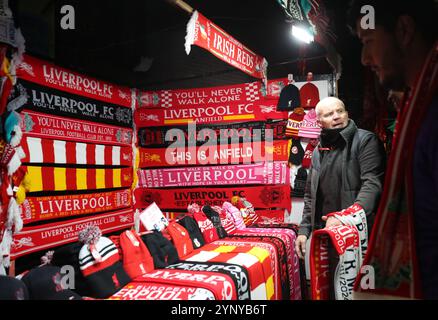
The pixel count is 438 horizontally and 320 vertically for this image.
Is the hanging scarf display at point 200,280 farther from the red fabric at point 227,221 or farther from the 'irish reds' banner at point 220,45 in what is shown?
the 'irish reds' banner at point 220,45

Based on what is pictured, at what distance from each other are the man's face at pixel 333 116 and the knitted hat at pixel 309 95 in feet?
6.75

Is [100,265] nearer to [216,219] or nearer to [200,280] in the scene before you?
[200,280]

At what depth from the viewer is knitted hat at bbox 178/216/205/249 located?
10.9 feet

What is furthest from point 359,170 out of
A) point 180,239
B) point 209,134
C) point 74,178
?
point 74,178

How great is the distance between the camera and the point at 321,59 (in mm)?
4785

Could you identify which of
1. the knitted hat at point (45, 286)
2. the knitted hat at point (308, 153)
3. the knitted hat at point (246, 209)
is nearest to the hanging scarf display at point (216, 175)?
the knitted hat at point (308, 153)

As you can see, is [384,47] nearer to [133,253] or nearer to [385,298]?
[385,298]

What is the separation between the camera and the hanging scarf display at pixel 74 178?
3701mm

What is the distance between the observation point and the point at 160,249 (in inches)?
109

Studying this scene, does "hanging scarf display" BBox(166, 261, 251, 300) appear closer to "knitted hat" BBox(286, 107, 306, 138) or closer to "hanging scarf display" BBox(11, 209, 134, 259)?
"hanging scarf display" BBox(11, 209, 134, 259)

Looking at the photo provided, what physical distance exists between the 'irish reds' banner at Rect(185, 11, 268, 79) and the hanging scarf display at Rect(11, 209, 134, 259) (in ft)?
7.82

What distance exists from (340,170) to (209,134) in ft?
9.84

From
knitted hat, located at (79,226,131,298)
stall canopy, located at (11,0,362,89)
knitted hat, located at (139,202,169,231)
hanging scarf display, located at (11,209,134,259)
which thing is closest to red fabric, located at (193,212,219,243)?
knitted hat, located at (139,202,169,231)
